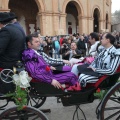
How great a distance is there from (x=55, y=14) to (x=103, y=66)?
15.7 metres

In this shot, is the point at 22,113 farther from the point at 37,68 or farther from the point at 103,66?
the point at 103,66

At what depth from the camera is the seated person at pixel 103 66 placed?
10.6ft

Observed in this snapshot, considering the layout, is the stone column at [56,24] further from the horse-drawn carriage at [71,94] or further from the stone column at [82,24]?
the horse-drawn carriage at [71,94]

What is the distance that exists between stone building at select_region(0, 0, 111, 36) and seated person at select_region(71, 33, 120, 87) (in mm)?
13012

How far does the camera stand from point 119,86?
10.0 ft

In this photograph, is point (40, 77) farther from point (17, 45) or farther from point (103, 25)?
point (103, 25)

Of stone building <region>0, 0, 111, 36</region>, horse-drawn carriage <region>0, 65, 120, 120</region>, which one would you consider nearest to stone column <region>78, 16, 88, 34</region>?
stone building <region>0, 0, 111, 36</region>

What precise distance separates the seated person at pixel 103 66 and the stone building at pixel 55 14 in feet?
42.7

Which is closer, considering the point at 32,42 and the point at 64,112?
the point at 32,42

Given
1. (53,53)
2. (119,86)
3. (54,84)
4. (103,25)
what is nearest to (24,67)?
(54,84)

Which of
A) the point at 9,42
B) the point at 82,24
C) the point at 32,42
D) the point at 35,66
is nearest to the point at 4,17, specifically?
the point at 9,42

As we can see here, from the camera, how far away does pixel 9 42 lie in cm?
304

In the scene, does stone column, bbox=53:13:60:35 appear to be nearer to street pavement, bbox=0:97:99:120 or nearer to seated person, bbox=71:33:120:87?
street pavement, bbox=0:97:99:120

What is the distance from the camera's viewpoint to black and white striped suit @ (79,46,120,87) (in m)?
3.22
